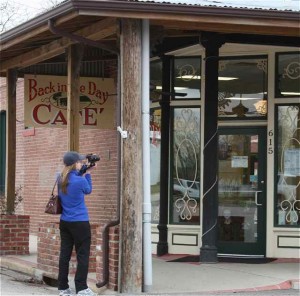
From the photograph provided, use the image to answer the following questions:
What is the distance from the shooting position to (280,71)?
479 inches

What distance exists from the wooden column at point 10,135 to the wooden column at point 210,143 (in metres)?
3.95

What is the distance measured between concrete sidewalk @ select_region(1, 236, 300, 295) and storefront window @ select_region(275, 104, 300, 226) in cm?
89

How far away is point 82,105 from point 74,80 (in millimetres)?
2343

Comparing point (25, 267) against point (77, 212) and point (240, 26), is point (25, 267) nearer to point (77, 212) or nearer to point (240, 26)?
point (77, 212)

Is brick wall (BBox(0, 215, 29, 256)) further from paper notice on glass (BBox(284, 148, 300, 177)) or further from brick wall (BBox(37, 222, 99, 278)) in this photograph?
paper notice on glass (BBox(284, 148, 300, 177))

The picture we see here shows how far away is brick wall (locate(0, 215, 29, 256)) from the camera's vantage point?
13359mm

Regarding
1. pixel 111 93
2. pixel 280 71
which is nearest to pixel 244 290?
pixel 280 71

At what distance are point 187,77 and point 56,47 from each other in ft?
8.48

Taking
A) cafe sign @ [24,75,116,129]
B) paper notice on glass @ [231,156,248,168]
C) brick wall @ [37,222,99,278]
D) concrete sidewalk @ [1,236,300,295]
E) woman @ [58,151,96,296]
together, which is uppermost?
cafe sign @ [24,75,116,129]

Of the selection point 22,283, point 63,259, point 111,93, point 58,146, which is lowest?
point 22,283

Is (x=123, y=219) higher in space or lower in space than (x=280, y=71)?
lower

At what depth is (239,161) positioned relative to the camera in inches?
489

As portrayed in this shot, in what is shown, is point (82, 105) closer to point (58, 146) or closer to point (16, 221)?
point (16, 221)

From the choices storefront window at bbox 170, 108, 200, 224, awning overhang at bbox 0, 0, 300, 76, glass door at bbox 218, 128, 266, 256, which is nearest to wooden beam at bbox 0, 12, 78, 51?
awning overhang at bbox 0, 0, 300, 76
